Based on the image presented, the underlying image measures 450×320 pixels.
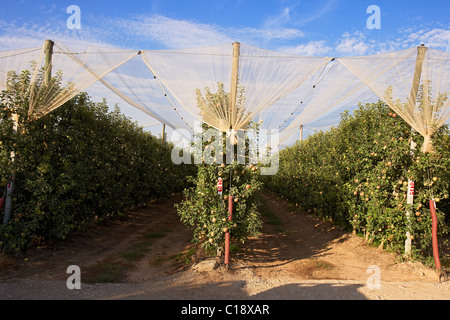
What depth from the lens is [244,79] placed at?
4.84m

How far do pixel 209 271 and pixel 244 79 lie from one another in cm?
316

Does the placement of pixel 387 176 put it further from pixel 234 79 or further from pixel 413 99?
pixel 234 79

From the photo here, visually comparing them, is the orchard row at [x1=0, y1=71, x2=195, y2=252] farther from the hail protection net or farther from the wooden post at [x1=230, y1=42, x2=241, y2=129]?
the wooden post at [x1=230, y1=42, x2=241, y2=129]

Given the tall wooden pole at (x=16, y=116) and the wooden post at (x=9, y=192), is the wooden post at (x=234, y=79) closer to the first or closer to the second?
the tall wooden pole at (x=16, y=116)

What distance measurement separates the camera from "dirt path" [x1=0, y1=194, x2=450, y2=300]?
12.7ft

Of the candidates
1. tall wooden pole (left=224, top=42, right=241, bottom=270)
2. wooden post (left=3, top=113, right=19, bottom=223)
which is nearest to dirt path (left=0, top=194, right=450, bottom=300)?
tall wooden pole (left=224, top=42, right=241, bottom=270)

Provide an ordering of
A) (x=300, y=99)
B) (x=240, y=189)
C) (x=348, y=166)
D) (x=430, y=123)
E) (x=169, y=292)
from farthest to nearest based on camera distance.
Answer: (x=348, y=166), (x=300, y=99), (x=240, y=189), (x=430, y=123), (x=169, y=292)

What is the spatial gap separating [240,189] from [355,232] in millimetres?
4075

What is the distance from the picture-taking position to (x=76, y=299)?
3.61 metres

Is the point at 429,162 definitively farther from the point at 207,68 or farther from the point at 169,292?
the point at 169,292

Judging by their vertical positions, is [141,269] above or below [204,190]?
below

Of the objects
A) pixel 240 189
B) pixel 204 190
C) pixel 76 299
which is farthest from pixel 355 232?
pixel 76 299

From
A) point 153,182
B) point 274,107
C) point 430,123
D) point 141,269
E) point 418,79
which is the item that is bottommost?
point 141,269

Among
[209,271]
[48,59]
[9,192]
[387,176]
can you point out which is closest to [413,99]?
[387,176]
